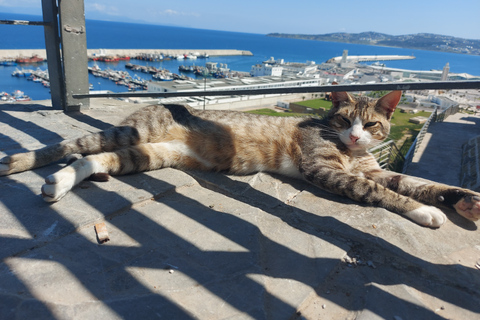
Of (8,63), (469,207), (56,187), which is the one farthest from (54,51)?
(8,63)

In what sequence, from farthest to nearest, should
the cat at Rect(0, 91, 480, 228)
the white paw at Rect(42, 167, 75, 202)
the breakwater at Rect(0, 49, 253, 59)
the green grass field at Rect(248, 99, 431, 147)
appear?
1. the breakwater at Rect(0, 49, 253, 59)
2. the green grass field at Rect(248, 99, 431, 147)
3. the cat at Rect(0, 91, 480, 228)
4. the white paw at Rect(42, 167, 75, 202)

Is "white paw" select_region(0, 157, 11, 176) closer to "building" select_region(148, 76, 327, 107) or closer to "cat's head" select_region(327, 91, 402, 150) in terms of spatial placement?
"cat's head" select_region(327, 91, 402, 150)

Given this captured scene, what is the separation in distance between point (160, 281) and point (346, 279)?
111 cm

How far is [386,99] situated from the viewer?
333 cm

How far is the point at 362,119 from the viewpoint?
11.1 feet

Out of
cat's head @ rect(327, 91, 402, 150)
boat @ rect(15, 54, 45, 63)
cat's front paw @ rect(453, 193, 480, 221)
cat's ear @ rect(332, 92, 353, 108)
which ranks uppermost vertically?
cat's ear @ rect(332, 92, 353, 108)

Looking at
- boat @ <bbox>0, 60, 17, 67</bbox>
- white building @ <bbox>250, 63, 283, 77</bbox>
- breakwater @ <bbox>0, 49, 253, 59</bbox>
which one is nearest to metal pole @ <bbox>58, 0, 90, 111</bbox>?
breakwater @ <bbox>0, 49, 253, 59</bbox>

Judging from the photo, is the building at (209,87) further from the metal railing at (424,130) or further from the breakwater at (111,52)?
the breakwater at (111,52)

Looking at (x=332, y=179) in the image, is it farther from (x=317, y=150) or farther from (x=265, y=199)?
(x=265, y=199)

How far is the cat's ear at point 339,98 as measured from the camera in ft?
11.4

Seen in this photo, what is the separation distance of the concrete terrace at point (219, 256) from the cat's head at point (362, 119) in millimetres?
822

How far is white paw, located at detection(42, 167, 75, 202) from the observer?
7.35 feet

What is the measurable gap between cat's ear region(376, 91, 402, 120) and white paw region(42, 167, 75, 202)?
3.26 meters

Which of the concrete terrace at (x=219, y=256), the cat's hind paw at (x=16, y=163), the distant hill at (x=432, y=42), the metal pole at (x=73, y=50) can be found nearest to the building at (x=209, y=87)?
the metal pole at (x=73, y=50)
